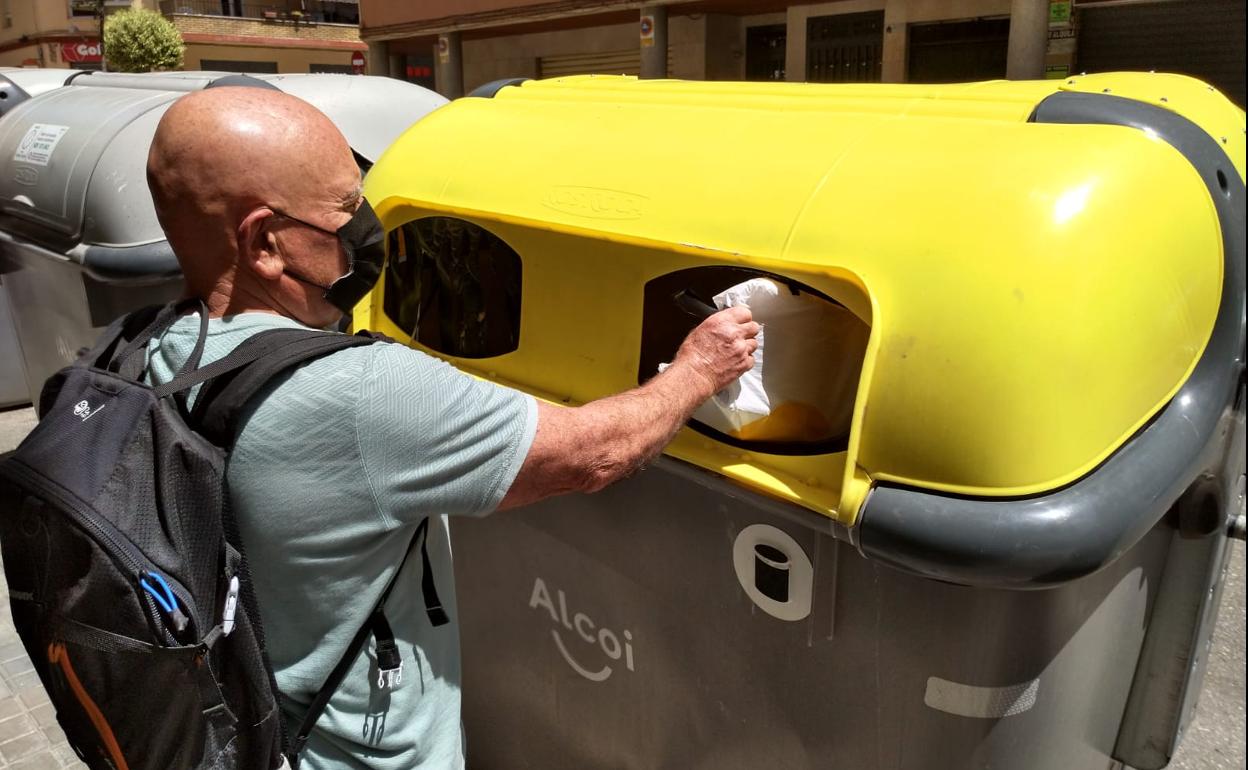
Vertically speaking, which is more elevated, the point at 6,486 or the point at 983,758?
the point at 6,486

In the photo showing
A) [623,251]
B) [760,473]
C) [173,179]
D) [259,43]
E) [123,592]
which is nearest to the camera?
[123,592]

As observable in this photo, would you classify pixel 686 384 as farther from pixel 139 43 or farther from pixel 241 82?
pixel 139 43

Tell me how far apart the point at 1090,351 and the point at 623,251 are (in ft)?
2.70

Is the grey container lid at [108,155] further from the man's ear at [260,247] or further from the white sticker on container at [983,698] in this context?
the white sticker on container at [983,698]

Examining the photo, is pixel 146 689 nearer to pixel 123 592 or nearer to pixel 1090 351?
pixel 123 592

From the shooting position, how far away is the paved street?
2.85 meters

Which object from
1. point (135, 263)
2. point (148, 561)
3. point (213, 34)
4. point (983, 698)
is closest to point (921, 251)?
point (983, 698)

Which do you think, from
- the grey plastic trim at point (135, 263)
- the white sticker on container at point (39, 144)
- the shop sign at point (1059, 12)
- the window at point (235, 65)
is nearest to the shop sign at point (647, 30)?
the shop sign at point (1059, 12)

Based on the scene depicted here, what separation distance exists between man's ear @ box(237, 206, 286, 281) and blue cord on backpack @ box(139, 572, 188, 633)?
441 millimetres

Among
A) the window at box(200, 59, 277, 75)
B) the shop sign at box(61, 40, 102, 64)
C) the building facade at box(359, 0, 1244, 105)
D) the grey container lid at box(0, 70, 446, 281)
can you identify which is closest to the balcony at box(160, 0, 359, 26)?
the window at box(200, 59, 277, 75)

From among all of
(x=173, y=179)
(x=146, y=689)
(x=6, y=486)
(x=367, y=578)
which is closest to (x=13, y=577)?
(x=6, y=486)

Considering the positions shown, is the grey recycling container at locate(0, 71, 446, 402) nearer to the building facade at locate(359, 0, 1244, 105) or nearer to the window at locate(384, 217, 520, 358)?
the window at locate(384, 217, 520, 358)

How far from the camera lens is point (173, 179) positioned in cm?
134

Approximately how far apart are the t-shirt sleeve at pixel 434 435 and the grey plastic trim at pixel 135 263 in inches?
104
